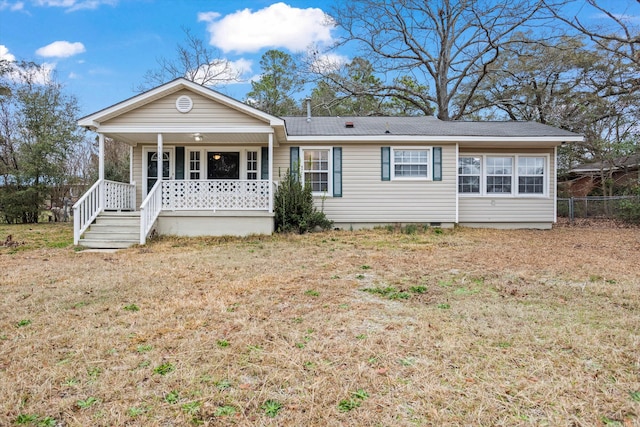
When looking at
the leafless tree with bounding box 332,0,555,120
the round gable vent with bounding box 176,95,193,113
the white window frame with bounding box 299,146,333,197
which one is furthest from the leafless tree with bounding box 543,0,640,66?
the round gable vent with bounding box 176,95,193,113

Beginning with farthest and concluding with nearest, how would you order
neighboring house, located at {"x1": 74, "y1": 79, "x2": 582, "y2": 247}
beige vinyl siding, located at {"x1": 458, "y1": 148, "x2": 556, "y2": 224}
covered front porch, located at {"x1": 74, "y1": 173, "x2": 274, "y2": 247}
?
beige vinyl siding, located at {"x1": 458, "y1": 148, "x2": 556, "y2": 224}, neighboring house, located at {"x1": 74, "y1": 79, "x2": 582, "y2": 247}, covered front porch, located at {"x1": 74, "y1": 173, "x2": 274, "y2": 247}

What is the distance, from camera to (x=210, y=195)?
958cm

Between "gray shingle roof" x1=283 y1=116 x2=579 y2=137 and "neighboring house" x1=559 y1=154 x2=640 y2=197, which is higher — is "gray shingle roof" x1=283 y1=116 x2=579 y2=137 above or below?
above

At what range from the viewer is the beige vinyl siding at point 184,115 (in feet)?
30.9

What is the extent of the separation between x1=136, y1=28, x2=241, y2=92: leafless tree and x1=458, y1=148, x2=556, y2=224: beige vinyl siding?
17.2 m

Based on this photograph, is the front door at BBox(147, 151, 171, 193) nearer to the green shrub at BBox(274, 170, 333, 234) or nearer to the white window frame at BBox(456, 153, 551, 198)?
the green shrub at BBox(274, 170, 333, 234)

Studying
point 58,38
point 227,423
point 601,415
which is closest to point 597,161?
point 601,415

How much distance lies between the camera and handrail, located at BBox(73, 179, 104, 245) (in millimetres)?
8266

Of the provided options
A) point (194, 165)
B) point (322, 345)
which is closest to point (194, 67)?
point (194, 165)

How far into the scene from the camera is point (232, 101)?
9.34 m

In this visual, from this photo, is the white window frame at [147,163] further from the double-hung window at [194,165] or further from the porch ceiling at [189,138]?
the double-hung window at [194,165]

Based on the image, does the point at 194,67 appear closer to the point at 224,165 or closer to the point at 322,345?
the point at 224,165

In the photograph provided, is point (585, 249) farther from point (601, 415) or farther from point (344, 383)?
point (344, 383)

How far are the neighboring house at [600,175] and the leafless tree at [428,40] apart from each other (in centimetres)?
735
